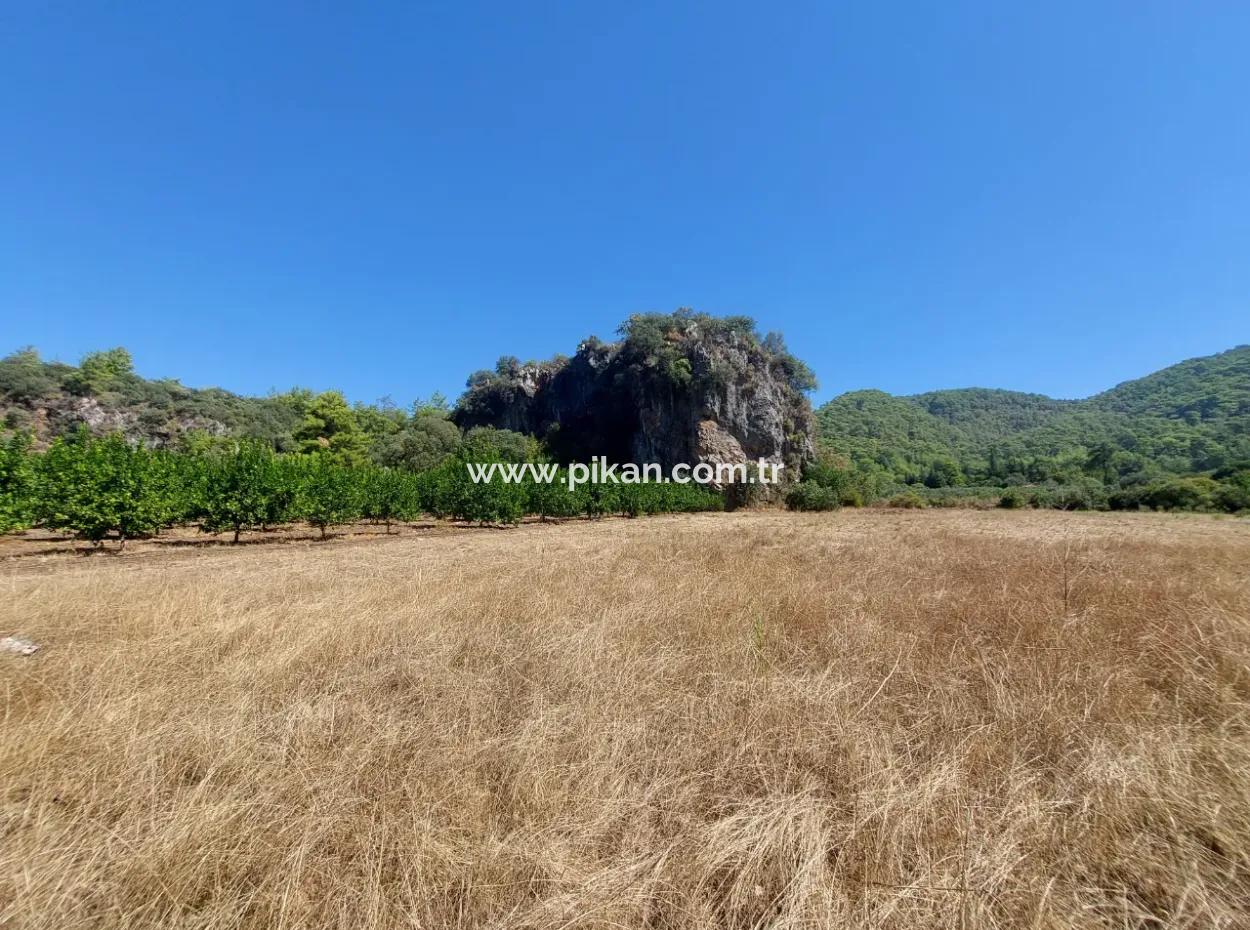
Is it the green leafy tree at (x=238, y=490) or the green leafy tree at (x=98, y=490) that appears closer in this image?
the green leafy tree at (x=98, y=490)

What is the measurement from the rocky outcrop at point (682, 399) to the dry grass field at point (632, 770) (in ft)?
121

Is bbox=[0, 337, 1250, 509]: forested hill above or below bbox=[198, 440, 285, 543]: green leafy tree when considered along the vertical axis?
above

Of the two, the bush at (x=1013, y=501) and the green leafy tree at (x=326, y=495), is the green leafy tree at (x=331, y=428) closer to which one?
the green leafy tree at (x=326, y=495)

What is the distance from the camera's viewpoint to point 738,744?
2123mm

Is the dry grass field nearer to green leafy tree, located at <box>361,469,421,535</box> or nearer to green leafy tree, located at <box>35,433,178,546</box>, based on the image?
green leafy tree, located at <box>35,433,178,546</box>

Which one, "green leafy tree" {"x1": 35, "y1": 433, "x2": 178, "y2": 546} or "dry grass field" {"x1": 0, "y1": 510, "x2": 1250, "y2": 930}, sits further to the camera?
"green leafy tree" {"x1": 35, "y1": 433, "x2": 178, "y2": 546}

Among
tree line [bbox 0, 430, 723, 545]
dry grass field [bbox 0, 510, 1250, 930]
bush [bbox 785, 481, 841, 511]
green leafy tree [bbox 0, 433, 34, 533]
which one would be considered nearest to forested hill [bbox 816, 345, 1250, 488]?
bush [bbox 785, 481, 841, 511]

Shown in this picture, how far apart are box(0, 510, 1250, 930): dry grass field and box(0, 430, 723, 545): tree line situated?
513 inches

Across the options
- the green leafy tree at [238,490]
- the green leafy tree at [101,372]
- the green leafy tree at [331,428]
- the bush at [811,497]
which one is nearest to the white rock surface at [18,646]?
the green leafy tree at [238,490]

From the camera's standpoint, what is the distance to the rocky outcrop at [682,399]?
1574 inches

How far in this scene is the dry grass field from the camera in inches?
52.6

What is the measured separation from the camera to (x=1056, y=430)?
6744 cm

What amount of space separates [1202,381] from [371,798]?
10583cm

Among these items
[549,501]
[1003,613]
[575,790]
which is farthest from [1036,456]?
[575,790]
